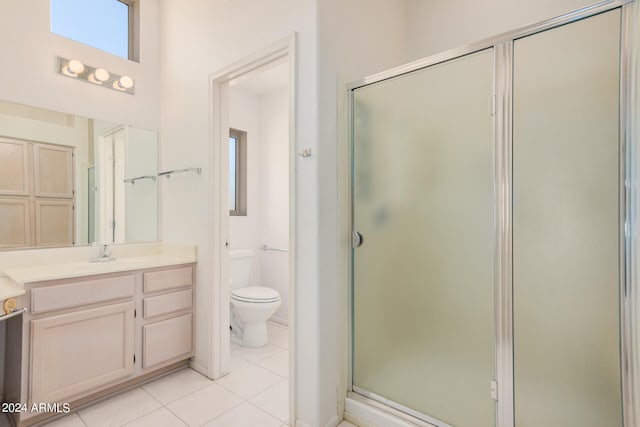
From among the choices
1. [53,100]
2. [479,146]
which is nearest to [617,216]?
[479,146]

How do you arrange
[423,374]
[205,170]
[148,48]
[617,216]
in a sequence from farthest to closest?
[148,48]
[205,170]
[423,374]
[617,216]

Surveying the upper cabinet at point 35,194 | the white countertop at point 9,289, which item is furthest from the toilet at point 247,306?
the white countertop at point 9,289

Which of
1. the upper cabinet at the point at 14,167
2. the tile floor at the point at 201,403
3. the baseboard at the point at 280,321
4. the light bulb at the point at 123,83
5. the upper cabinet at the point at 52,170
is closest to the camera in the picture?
the tile floor at the point at 201,403

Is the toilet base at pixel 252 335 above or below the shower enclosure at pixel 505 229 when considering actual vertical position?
below

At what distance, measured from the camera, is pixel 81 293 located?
1736 mm

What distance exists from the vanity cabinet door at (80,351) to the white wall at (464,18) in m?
2.82

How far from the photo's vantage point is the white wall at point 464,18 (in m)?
1.89

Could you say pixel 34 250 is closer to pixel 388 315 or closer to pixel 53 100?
pixel 53 100

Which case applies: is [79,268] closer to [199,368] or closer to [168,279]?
[168,279]

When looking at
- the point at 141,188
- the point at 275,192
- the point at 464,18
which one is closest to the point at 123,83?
the point at 141,188

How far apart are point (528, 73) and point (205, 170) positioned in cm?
194

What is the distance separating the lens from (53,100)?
79.4 inches

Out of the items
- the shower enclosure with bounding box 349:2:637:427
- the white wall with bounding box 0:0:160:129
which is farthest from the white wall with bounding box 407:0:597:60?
the white wall with bounding box 0:0:160:129

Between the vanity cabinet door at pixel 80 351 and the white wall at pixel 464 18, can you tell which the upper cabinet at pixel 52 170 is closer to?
the vanity cabinet door at pixel 80 351
